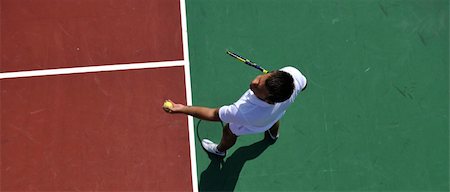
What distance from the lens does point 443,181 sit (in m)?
4.95

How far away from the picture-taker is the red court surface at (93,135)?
473 cm

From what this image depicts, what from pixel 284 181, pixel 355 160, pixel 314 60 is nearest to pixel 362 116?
pixel 355 160

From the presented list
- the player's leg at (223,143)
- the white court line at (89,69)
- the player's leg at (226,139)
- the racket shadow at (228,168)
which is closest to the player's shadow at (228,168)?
the racket shadow at (228,168)

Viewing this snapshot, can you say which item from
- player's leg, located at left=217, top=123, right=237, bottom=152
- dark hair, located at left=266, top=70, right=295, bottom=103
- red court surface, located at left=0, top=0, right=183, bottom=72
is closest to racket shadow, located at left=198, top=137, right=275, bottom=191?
player's leg, located at left=217, top=123, right=237, bottom=152

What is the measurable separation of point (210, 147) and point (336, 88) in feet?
5.08

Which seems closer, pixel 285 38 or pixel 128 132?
pixel 128 132

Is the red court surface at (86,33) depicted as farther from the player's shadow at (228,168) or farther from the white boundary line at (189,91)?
the player's shadow at (228,168)

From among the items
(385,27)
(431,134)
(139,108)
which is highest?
(385,27)

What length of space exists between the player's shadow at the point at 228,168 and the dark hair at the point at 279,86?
1708mm

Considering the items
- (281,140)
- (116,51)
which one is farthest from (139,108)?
(281,140)

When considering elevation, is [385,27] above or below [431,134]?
above

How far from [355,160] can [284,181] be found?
2.64 ft

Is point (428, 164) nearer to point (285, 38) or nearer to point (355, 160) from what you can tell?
point (355, 160)

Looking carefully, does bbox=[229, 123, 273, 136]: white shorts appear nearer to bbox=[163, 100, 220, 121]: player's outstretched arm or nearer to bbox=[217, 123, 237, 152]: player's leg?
bbox=[217, 123, 237, 152]: player's leg
